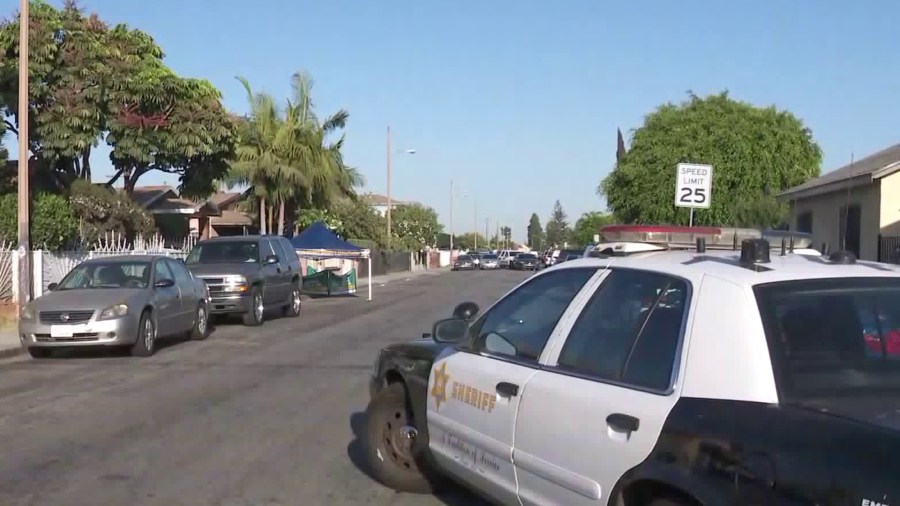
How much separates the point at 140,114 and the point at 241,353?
14.3m

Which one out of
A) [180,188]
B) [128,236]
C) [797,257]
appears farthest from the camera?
[180,188]

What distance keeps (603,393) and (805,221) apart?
82.4ft

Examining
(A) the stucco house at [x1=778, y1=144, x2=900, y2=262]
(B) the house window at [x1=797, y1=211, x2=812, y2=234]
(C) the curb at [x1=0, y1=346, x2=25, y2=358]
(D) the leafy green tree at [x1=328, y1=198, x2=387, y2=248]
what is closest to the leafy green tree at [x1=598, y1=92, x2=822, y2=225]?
→ (B) the house window at [x1=797, y1=211, x2=812, y2=234]

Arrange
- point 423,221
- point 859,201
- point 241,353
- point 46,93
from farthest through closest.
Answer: point 423,221 → point 46,93 → point 859,201 → point 241,353

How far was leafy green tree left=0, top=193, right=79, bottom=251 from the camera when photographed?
22.0m

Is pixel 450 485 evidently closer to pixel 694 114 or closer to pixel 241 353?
pixel 241 353

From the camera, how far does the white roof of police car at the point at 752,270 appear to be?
161 inches

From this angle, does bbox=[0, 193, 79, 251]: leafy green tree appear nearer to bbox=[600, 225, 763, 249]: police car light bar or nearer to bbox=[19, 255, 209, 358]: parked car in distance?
bbox=[19, 255, 209, 358]: parked car in distance

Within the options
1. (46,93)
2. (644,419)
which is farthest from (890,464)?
(46,93)

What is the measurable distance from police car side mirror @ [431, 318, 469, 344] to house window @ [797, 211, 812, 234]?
23.2 m

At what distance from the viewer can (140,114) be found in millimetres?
27438

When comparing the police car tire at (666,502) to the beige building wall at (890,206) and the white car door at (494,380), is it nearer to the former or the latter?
the white car door at (494,380)

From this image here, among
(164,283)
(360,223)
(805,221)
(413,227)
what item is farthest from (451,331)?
(413,227)

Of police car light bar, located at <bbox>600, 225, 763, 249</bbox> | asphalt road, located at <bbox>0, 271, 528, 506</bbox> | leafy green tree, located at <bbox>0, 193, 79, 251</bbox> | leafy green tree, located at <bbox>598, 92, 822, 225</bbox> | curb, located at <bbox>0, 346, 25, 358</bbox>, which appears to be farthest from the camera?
leafy green tree, located at <bbox>598, 92, 822, 225</bbox>
